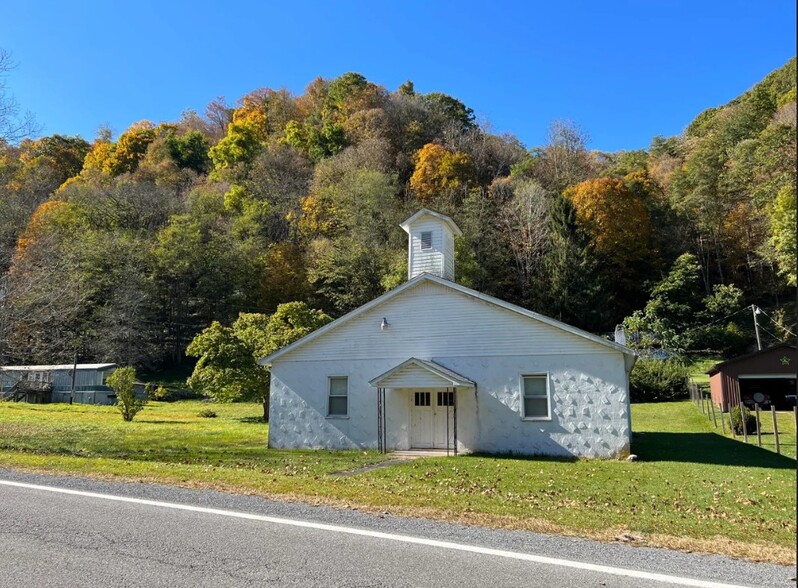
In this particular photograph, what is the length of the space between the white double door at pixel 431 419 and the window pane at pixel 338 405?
2.03m

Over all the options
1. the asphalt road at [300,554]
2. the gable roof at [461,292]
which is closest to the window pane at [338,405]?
the gable roof at [461,292]

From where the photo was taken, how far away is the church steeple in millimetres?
17477

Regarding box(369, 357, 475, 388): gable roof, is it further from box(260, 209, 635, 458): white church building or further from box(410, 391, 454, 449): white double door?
box(410, 391, 454, 449): white double door

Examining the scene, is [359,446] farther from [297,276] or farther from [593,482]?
[297,276]

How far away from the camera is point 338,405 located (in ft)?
54.6

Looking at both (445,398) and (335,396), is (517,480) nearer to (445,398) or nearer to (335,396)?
(445,398)

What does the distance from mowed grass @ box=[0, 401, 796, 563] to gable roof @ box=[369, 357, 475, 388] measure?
1.95 m

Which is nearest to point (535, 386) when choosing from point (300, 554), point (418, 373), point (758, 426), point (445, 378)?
point (445, 378)

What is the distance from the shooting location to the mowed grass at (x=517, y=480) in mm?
6375

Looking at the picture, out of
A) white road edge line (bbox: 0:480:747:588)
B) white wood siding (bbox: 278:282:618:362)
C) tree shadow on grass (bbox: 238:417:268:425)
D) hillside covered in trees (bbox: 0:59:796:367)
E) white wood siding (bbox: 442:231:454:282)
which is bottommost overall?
white road edge line (bbox: 0:480:747:588)

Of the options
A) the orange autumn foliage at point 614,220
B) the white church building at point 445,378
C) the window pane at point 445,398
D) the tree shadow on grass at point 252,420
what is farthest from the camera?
the orange autumn foliage at point 614,220

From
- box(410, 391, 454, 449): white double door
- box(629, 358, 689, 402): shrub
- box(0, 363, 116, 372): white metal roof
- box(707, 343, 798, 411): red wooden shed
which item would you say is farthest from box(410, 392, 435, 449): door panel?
box(0, 363, 116, 372): white metal roof

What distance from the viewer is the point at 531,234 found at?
45281 millimetres

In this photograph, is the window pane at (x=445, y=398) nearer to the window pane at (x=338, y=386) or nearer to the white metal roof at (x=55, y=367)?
the window pane at (x=338, y=386)
